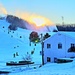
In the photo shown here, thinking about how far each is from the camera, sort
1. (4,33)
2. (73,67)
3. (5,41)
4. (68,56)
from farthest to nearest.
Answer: (4,33), (5,41), (68,56), (73,67)

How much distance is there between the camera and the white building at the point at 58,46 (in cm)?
5366

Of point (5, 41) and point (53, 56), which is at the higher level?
point (5, 41)

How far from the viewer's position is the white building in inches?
2112

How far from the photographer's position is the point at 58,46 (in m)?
54.7

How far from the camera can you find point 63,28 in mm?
94688

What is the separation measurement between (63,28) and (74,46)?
135 ft

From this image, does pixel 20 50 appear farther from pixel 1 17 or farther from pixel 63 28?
pixel 1 17

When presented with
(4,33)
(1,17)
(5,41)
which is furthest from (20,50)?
(1,17)

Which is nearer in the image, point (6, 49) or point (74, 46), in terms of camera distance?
point (74, 46)

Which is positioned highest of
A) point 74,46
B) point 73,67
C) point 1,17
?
point 1,17

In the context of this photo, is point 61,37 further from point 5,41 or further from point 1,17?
point 1,17

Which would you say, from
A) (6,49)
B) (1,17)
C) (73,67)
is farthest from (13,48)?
(1,17)

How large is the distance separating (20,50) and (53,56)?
3725 cm

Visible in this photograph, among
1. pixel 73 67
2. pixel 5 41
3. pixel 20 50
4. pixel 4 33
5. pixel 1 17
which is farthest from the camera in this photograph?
pixel 1 17
